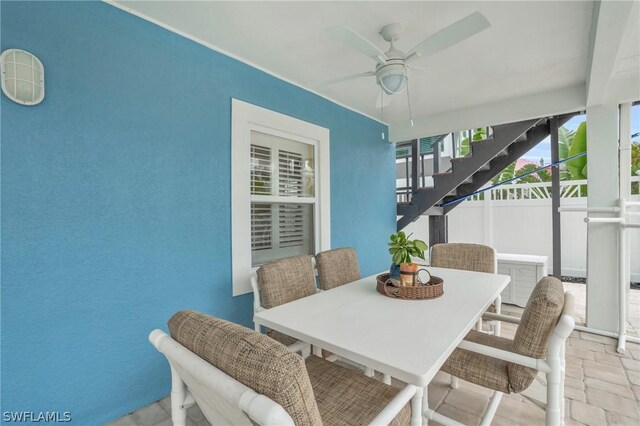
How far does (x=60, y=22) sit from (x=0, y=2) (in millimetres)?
214

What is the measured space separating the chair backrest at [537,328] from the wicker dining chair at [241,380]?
0.55 meters

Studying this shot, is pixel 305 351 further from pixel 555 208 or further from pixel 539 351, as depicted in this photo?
pixel 555 208

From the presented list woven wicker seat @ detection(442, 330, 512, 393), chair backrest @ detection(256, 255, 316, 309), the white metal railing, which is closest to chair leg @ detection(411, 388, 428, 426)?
woven wicker seat @ detection(442, 330, 512, 393)

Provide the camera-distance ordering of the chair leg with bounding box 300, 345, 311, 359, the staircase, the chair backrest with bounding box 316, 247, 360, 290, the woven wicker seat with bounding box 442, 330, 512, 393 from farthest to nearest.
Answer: the staircase < the chair backrest with bounding box 316, 247, 360, 290 < the chair leg with bounding box 300, 345, 311, 359 < the woven wicker seat with bounding box 442, 330, 512, 393

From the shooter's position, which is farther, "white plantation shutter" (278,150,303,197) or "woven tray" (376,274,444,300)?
"white plantation shutter" (278,150,303,197)

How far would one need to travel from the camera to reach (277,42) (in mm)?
2102

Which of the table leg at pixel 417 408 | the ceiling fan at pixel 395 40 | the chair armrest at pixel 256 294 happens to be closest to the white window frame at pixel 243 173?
the chair armrest at pixel 256 294

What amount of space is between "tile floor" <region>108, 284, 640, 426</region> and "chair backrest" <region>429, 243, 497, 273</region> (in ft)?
2.96

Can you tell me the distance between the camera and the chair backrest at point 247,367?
0.61 metres

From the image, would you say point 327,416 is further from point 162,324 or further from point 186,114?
point 186,114

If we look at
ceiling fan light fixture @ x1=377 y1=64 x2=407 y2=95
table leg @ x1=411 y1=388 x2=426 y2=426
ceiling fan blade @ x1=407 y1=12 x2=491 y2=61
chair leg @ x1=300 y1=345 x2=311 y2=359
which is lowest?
chair leg @ x1=300 y1=345 x2=311 y2=359

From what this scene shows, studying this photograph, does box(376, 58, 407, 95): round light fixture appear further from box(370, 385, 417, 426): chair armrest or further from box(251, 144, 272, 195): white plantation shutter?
box(370, 385, 417, 426): chair armrest

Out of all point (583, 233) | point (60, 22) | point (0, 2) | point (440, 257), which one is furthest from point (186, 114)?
point (583, 233)

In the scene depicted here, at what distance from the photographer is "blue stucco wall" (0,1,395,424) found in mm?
1441
